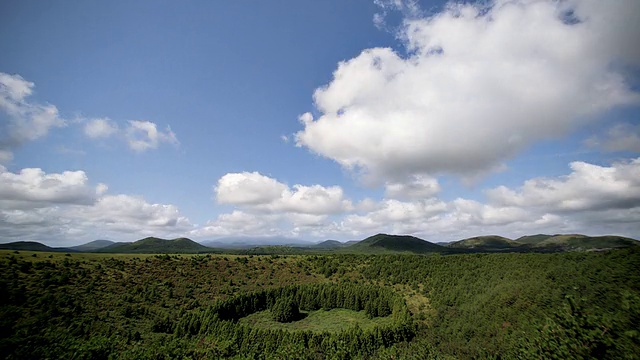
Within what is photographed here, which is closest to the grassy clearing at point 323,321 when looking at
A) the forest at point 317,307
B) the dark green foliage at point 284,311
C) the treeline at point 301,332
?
the forest at point 317,307

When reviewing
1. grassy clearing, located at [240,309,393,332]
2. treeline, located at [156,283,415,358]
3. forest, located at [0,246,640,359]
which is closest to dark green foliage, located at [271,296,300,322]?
forest, located at [0,246,640,359]

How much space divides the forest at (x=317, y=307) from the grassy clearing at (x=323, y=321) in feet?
2.32

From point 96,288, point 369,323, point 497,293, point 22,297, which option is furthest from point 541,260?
point 22,297

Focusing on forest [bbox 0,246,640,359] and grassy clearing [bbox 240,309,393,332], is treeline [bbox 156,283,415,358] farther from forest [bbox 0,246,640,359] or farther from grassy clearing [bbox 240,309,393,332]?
grassy clearing [bbox 240,309,393,332]

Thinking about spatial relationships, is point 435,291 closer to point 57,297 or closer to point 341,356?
point 341,356

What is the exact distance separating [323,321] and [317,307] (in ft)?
36.7

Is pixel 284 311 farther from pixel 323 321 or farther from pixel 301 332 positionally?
pixel 301 332

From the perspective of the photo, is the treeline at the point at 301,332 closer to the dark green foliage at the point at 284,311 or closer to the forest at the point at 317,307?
the forest at the point at 317,307

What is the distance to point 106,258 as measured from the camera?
355 ft

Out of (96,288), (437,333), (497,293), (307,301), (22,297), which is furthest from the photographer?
(307,301)

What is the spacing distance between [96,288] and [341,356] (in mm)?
72550

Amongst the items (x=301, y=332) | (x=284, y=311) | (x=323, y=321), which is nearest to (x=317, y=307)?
(x=323, y=321)

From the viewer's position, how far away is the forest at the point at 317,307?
1718 inches

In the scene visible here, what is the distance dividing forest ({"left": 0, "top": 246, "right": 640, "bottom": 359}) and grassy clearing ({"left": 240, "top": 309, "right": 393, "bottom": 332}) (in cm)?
71
